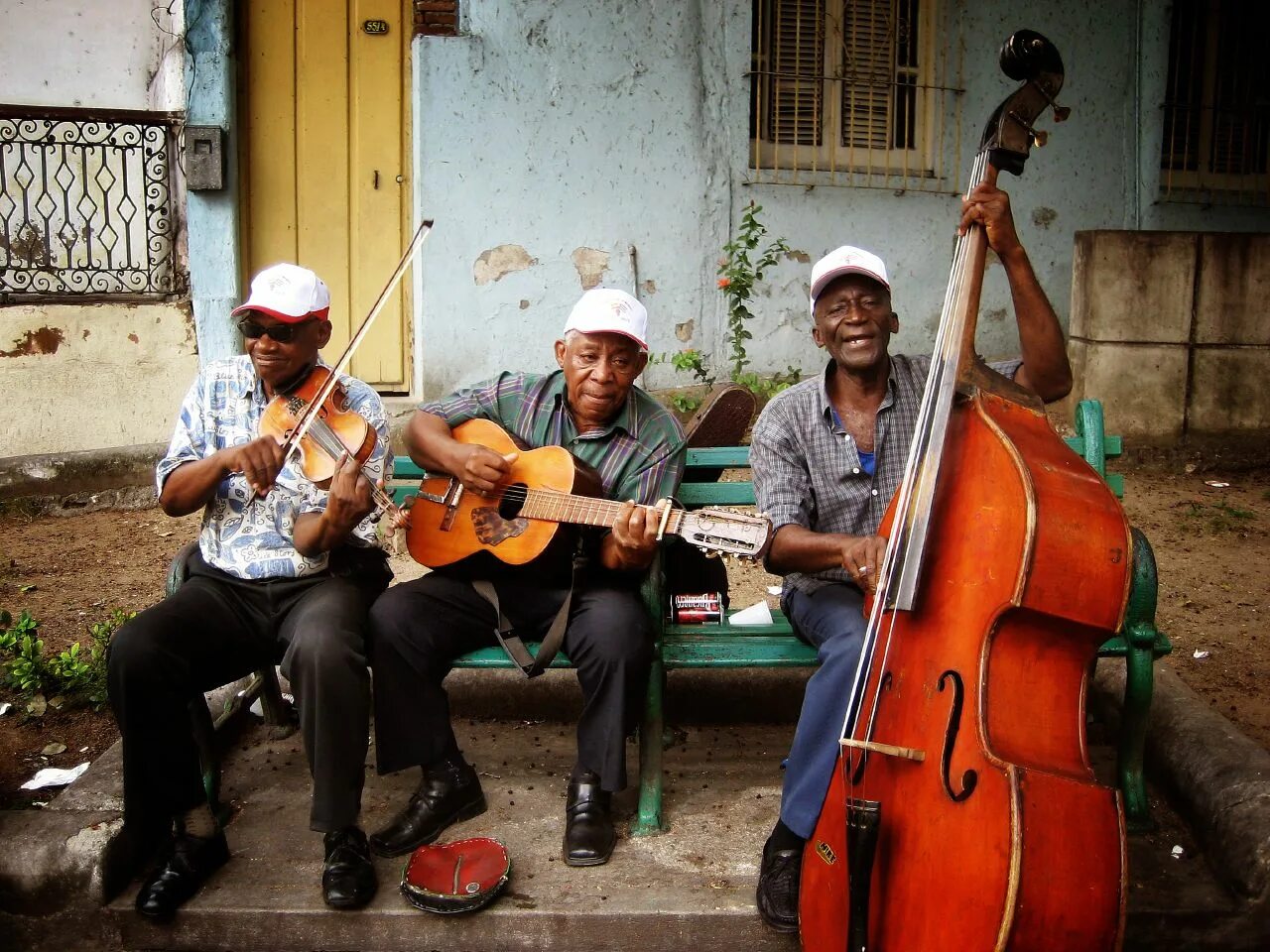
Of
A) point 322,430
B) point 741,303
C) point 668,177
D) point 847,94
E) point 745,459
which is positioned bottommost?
point 745,459

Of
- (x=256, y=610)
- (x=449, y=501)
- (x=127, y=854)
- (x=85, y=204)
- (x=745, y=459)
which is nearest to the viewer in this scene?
(x=127, y=854)

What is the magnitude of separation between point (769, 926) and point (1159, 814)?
1160 mm

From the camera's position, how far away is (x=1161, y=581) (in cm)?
A: 512

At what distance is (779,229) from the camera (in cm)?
714

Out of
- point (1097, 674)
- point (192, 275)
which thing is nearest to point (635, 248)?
point (192, 275)

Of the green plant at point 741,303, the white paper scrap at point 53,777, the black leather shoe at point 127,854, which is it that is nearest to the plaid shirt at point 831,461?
the black leather shoe at point 127,854

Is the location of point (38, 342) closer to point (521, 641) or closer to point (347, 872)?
point (521, 641)

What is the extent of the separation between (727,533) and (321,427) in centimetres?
103

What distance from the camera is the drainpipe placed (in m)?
6.51

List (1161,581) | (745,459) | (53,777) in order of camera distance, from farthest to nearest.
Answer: (1161,581), (745,459), (53,777)

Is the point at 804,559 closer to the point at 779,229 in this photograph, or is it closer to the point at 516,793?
the point at 516,793

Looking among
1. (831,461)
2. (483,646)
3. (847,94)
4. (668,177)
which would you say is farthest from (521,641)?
(847,94)

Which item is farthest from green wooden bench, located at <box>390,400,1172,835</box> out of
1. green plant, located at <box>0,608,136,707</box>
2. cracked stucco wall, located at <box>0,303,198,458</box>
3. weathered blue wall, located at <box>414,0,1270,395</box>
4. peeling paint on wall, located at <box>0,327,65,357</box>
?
peeling paint on wall, located at <box>0,327,65,357</box>

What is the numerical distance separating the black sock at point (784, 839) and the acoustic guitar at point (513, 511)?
0.64 m
